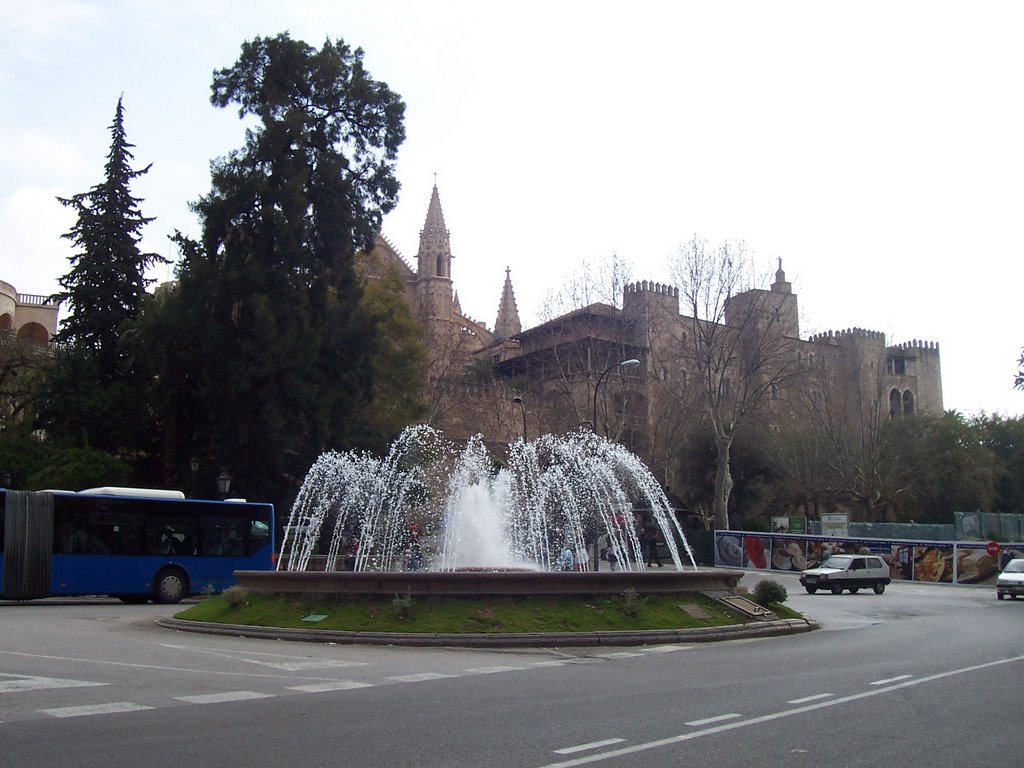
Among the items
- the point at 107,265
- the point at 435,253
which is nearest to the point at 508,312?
the point at 435,253

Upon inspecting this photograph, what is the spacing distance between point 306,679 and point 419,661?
2378 mm

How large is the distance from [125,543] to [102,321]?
2024 centimetres

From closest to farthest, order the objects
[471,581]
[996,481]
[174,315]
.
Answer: [471,581], [174,315], [996,481]

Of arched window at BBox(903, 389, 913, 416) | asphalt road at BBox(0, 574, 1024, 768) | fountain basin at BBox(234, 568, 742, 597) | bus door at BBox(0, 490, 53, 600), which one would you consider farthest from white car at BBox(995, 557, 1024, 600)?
arched window at BBox(903, 389, 913, 416)

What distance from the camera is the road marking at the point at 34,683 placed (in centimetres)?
982

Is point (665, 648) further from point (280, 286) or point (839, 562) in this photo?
point (280, 286)

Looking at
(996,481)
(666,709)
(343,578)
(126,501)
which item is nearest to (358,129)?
(126,501)

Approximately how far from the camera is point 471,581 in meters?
16.2

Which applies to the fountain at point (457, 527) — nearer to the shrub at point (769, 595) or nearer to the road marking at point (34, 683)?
the shrub at point (769, 595)

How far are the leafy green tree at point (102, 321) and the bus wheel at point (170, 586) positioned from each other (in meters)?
11.8

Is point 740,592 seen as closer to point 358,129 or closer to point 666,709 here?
point 666,709

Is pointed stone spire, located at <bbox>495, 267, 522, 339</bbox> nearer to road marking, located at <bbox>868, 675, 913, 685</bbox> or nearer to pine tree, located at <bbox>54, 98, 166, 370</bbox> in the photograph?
pine tree, located at <bbox>54, 98, 166, 370</bbox>

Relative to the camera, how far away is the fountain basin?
53.0 ft

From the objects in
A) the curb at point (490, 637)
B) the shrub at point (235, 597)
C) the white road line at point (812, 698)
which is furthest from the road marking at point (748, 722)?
the shrub at point (235, 597)
